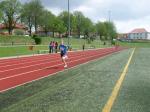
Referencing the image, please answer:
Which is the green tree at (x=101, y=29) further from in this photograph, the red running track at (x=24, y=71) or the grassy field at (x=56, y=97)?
the grassy field at (x=56, y=97)

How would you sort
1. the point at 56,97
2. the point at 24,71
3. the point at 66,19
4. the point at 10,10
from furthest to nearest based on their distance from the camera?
the point at 66,19
the point at 10,10
the point at 24,71
the point at 56,97

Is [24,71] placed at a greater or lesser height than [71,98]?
lesser

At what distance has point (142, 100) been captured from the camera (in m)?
10.0

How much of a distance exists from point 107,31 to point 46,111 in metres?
179

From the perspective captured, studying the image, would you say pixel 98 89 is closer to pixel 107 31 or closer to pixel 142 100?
pixel 142 100

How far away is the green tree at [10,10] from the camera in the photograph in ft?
330

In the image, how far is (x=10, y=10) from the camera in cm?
10112

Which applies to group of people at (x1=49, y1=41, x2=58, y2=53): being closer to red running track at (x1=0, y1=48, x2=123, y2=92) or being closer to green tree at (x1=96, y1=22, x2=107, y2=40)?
red running track at (x1=0, y1=48, x2=123, y2=92)

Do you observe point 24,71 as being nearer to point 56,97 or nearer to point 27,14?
point 56,97

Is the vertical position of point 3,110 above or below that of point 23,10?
below

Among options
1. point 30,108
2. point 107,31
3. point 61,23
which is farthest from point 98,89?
point 107,31

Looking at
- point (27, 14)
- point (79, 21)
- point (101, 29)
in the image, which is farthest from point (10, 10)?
point (101, 29)

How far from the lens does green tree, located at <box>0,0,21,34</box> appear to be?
10062 cm

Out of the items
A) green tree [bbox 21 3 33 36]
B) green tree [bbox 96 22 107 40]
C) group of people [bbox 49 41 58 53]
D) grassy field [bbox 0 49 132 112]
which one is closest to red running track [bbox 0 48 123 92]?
grassy field [bbox 0 49 132 112]
